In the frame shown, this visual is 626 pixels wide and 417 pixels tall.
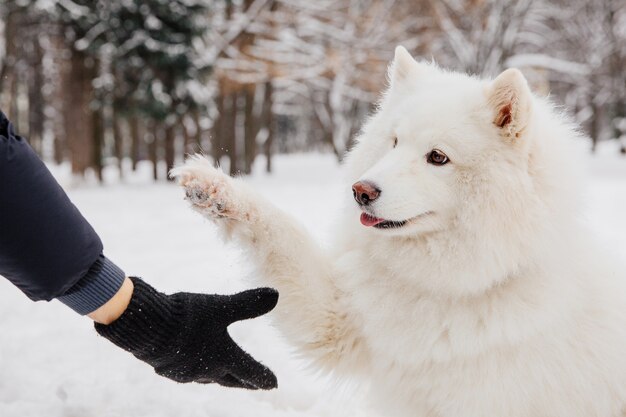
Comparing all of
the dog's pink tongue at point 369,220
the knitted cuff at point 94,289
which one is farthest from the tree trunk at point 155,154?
the knitted cuff at point 94,289

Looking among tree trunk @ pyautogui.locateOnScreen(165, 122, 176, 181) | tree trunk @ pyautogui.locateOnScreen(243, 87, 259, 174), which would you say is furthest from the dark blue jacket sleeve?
tree trunk @ pyautogui.locateOnScreen(243, 87, 259, 174)

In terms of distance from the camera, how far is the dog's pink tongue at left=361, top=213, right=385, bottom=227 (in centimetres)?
248

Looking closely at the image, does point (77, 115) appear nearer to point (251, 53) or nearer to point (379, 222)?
point (251, 53)

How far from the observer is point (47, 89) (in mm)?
34875

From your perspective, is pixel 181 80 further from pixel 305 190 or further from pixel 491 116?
pixel 491 116

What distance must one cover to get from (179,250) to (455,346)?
5.24 m

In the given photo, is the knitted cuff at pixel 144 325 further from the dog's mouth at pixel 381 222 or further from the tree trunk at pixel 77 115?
the tree trunk at pixel 77 115

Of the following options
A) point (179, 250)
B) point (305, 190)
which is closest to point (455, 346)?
point (179, 250)

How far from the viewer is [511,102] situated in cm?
244

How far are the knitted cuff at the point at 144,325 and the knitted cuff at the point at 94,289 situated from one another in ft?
0.36

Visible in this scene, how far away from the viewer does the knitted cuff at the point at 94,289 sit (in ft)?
6.29

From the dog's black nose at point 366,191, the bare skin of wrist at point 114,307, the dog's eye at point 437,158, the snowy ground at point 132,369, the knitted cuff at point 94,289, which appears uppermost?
the dog's eye at point 437,158

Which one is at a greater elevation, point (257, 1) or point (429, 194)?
point (257, 1)

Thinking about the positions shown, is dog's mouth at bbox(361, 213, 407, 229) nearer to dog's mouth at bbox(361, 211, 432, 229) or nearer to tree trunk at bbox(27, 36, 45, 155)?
dog's mouth at bbox(361, 211, 432, 229)
